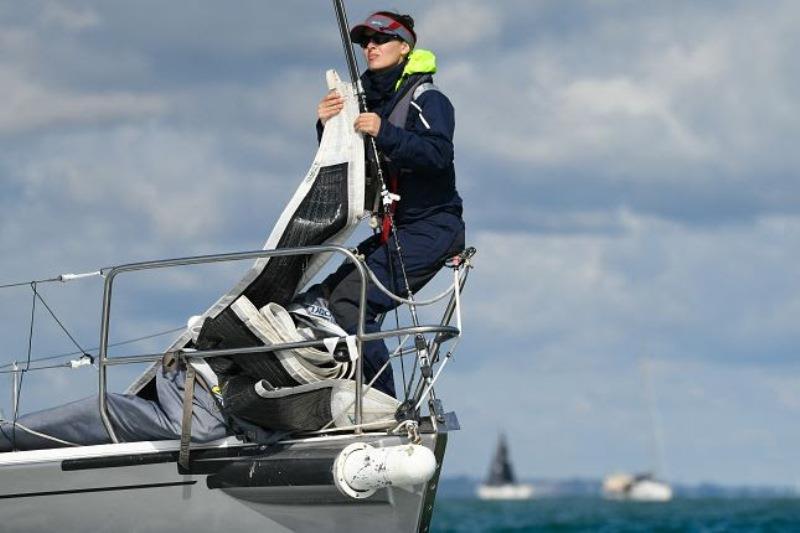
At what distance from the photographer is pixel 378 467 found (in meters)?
7.62

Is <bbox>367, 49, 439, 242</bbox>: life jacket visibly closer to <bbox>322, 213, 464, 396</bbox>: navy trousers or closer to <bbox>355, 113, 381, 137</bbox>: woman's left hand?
<bbox>322, 213, 464, 396</bbox>: navy trousers

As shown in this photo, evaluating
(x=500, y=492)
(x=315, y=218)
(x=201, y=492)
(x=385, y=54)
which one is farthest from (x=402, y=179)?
(x=500, y=492)

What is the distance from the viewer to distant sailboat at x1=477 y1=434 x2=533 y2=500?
112062 mm

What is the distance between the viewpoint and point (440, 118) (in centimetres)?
849

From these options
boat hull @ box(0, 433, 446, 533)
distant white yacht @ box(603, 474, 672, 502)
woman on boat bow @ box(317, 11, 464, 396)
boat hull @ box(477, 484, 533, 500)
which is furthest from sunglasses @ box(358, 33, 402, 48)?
boat hull @ box(477, 484, 533, 500)

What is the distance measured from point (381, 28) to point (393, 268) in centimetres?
137

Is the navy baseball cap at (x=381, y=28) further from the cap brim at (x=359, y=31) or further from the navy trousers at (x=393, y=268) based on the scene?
the navy trousers at (x=393, y=268)

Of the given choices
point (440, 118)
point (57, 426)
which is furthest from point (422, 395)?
point (57, 426)

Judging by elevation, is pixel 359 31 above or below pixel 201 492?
above

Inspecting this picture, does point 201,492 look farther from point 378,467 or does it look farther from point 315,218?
point 315,218

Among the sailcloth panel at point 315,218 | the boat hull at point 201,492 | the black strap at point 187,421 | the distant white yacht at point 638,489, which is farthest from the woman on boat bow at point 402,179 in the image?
the distant white yacht at point 638,489

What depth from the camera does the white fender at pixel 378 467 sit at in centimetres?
757

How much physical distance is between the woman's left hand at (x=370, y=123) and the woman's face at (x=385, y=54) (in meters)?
0.60

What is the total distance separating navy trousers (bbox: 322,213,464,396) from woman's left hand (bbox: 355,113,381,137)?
0.71 meters
